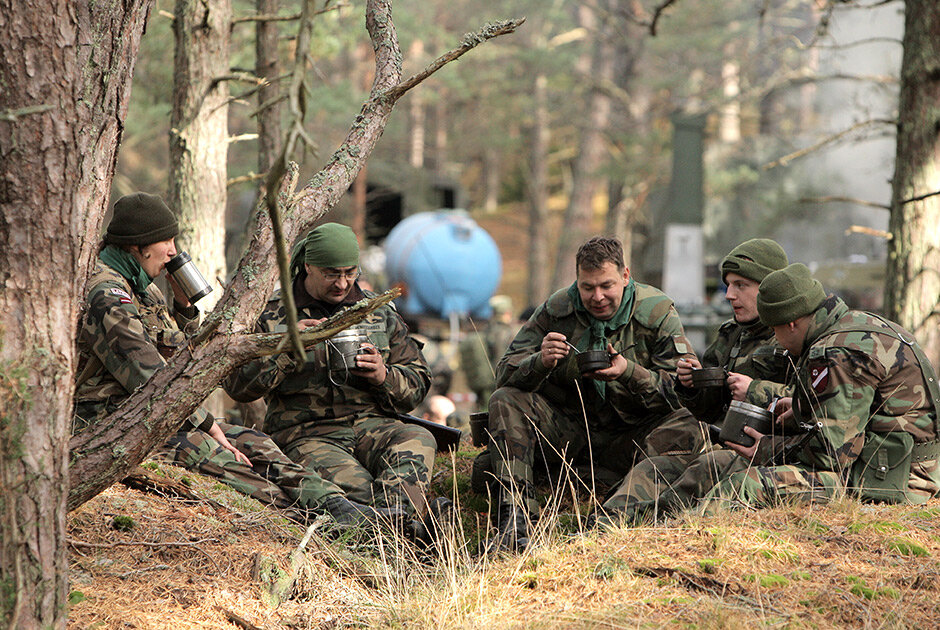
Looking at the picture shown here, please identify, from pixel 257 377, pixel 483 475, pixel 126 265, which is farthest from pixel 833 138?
pixel 126 265

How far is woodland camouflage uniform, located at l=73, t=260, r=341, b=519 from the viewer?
453cm

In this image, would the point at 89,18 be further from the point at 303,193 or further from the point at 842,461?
the point at 842,461

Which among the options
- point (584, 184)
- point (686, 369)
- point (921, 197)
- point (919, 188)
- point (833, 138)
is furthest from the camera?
point (584, 184)

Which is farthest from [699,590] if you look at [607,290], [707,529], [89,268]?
[89,268]

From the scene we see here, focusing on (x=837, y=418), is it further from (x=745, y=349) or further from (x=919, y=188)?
(x=919, y=188)

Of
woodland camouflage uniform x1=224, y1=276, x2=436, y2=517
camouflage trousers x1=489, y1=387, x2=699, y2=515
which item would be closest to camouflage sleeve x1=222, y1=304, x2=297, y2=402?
woodland camouflage uniform x1=224, y1=276, x2=436, y2=517

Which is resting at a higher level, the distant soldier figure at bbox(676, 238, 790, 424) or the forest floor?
the distant soldier figure at bbox(676, 238, 790, 424)

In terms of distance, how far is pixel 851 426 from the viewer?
4309 mm

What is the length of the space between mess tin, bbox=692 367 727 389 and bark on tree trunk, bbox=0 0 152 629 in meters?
3.11

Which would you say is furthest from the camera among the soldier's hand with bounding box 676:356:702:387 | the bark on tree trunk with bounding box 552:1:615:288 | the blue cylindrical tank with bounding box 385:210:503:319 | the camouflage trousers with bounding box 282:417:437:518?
the bark on tree trunk with bounding box 552:1:615:288

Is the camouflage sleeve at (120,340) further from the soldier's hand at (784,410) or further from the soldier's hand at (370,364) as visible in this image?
the soldier's hand at (784,410)

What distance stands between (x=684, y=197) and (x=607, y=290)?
11.4m

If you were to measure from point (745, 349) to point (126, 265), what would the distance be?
11.5 feet

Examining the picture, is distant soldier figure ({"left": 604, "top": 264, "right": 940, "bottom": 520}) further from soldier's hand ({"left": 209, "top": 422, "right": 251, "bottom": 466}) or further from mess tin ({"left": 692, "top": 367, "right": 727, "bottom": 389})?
soldier's hand ({"left": 209, "top": 422, "right": 251, "bottom": 466})
